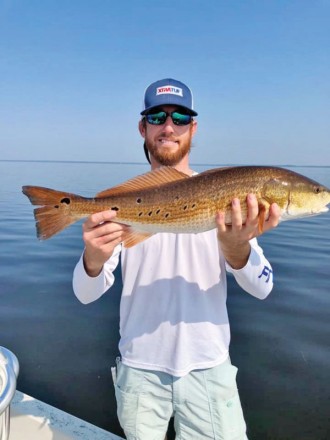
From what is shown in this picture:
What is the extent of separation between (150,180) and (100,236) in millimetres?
684

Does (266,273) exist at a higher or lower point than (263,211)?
lower

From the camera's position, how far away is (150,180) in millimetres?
3391

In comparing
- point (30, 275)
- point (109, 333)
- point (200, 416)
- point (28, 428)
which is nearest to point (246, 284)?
point (200, 416)

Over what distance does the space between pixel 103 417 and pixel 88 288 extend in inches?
144

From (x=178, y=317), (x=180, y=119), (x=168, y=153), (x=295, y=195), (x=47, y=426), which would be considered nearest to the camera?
(x=178, y=317)

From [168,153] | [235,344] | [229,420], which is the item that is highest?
[168,153]

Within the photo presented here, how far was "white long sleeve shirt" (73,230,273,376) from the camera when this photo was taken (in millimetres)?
3168

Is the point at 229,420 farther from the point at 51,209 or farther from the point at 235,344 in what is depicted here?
the point at 235,344

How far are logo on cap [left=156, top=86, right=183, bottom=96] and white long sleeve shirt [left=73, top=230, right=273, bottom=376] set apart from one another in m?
1.35

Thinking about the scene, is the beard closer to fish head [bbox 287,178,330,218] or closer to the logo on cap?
the logo on cap

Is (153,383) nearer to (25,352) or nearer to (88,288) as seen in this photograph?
(88,288)

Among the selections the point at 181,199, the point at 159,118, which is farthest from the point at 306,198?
the point at 159,118

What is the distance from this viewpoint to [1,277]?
1130 centimetres

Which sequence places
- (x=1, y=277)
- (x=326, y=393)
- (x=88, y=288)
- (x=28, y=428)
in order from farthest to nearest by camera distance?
(x=1, y=277)
(x=326, y=393)
(x=28, y=428)
(x=88, y=288)
